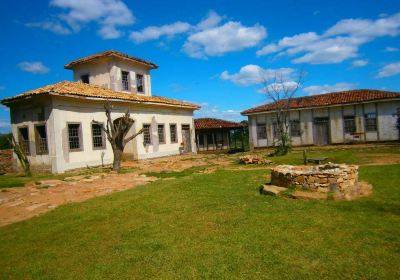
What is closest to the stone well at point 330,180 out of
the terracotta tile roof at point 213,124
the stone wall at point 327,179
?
the stone wall at point 327,179

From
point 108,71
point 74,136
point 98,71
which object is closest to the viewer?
point 74,136

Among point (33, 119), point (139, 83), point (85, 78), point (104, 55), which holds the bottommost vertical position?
point (33, 119)

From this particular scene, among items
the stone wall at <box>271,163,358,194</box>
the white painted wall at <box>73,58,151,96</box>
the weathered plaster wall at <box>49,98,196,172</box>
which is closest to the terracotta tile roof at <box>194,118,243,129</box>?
the weathered plaster wall at <box>49,98,196,172</box>

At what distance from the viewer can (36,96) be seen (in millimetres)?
15953

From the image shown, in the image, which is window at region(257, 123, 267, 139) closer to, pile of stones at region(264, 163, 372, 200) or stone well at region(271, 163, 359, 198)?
pile of stones at region(264, 163, 372, 200)

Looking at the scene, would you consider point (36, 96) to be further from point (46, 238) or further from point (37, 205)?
point (46, 238)

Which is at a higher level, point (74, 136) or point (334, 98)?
point (334, 98)

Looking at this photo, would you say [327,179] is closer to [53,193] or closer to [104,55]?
[53,193]

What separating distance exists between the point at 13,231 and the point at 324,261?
6006 mm

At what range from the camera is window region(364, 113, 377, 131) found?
24.9 m

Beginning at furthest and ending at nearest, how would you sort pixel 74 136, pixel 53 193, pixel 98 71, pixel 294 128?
pixel 294 128
pixel 98 71
pixel 74 136
pixel 53 193

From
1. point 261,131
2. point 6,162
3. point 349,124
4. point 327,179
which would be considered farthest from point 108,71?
point 349,124

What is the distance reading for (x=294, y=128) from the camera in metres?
27.8

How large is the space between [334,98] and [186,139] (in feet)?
42.7
